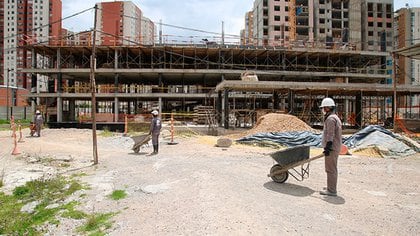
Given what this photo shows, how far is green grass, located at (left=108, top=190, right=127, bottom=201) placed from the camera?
6.36 metres

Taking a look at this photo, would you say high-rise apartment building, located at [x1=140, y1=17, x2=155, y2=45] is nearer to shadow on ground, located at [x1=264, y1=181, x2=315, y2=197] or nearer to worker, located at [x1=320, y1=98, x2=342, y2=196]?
shadow on ground, located at [x1=264, y1=181, x2=315, y2=197]

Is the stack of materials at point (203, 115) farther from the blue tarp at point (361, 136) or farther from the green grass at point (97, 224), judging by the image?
the green grass at point (97, 224)

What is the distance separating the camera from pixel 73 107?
38969mm

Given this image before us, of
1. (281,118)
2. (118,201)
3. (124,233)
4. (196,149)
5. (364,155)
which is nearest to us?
(124,233)

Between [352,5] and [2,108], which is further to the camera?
[352,5]

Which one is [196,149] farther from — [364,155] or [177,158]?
[364,155]

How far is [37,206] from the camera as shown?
6.47 metres

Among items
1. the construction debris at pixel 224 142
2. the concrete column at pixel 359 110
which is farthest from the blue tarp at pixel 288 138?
the concrete column at pixel 359 110

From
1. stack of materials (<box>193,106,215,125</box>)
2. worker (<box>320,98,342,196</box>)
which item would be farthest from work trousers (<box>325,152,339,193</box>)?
stack of materials (<box>193,106,215,125</box>)

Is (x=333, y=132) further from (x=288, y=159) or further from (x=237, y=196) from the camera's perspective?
(x=237, y=196)

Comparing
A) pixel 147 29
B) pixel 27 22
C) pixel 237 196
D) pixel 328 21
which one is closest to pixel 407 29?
pixel 328 21

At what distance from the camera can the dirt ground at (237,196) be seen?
4.45 m

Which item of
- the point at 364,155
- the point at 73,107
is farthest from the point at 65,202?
the point at 73,107

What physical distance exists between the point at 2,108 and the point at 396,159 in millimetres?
56067
